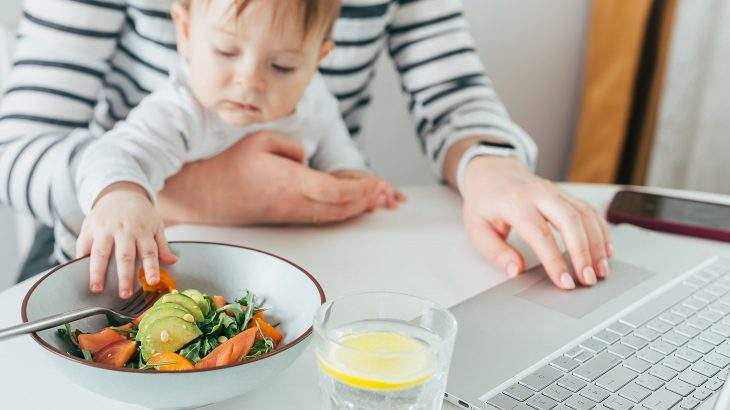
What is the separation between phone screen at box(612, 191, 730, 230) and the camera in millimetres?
983

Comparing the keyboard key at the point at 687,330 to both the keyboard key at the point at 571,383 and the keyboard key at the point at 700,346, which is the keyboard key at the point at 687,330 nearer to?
the keyboard key at the point at 700,346

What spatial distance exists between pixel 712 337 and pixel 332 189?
1.43 ft

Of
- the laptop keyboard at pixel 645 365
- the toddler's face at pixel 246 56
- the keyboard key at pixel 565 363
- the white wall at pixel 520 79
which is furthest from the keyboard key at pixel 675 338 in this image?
the white wall at pixel 520 79

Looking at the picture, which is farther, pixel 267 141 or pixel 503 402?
pixel 267 141

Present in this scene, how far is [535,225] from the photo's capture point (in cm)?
85

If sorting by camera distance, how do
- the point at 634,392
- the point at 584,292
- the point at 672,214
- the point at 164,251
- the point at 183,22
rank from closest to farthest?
the point at 634,392 → the point at 164,251 → the point at 584,292 → the point at 183,22 → the point at 672,214

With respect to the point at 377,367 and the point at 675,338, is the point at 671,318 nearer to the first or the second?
the point at 675,338

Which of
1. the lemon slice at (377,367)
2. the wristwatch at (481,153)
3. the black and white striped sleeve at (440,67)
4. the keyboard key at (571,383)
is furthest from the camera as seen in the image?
the black and white striped sleeve at (440,67)

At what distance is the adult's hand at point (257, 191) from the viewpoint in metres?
Answer: 0.91

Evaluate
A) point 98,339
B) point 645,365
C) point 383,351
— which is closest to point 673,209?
point 645,365

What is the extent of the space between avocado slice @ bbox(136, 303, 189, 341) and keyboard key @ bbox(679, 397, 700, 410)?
0.38m

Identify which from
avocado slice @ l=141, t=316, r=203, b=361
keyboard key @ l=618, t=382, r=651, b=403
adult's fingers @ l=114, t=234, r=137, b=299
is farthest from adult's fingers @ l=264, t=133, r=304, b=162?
keyboard key @ l=618, t=382, r=651, b=403

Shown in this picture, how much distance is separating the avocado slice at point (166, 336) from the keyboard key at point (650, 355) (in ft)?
1.19

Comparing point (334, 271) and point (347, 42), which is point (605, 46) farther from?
point (334, 271)
